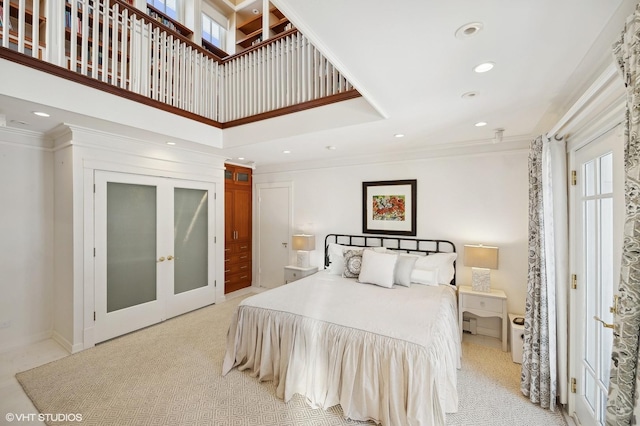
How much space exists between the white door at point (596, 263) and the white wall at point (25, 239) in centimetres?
512

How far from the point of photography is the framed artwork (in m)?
4.06

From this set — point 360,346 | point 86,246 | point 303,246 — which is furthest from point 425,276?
point 86,246

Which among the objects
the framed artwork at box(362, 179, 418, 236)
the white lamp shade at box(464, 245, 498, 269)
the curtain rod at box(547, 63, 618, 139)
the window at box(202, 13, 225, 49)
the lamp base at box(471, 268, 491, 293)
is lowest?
the lamp base at box(471, 268, 491, 293)

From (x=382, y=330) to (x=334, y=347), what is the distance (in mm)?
395

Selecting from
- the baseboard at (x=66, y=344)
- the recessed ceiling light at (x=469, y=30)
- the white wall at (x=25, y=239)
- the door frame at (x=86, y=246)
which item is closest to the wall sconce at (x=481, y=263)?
the recessed ceiling light at (x=469, y=30)

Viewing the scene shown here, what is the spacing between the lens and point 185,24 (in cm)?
502

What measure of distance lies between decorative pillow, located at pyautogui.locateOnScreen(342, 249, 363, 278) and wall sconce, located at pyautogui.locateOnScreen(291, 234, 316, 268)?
104cm

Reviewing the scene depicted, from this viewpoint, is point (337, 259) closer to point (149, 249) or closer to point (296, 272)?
point (296, 272)

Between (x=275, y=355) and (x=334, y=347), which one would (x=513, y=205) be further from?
(x=275, y=355)

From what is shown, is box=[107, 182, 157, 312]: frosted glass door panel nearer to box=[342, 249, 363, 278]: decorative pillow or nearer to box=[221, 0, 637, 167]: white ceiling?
box=[342, 249, 363, 278]: decorative pillow

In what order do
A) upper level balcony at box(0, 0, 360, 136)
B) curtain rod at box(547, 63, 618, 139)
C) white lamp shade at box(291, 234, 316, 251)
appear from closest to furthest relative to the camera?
curtain rod at box(547, 63, 618, 139), upper level balcony at box(0, 0, 360, 136), white lamp shade at box(291, 234, 316, 251)

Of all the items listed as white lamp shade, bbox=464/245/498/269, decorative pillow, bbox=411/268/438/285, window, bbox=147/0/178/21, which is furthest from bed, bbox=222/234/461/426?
window, bbox=147/0/178/21

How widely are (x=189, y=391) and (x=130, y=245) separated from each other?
2.05 m

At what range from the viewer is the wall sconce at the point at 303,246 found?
15.3 feet
